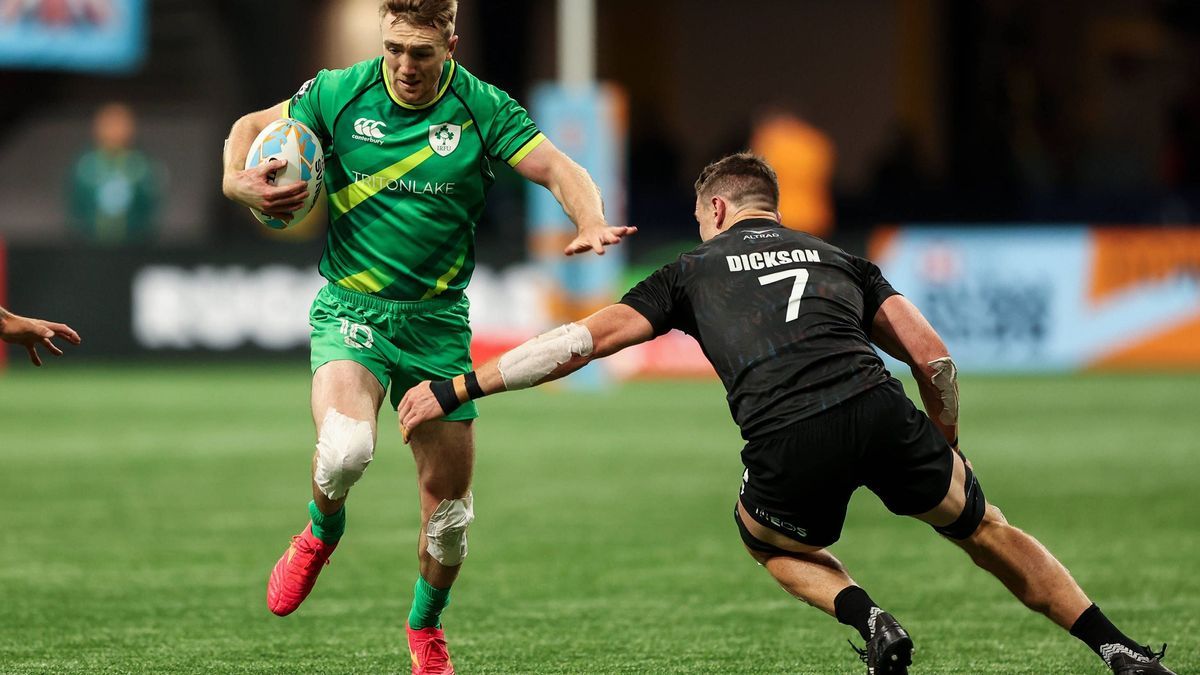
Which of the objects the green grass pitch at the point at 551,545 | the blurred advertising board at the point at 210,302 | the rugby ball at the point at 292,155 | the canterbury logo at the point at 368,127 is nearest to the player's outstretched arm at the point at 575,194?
the canterbury logo at the point at 368,127

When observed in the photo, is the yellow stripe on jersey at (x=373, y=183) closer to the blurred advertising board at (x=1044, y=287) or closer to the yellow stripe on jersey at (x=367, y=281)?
the yellow stripe on jersey at (x=367, y=281)

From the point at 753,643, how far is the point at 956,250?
12.7 m

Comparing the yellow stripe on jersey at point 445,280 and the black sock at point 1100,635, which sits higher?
the yellow stripe on jersey at point 445,280

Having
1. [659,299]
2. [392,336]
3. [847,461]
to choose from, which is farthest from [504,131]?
[847,461]

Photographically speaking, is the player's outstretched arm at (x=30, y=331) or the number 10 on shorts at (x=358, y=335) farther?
the player's outstretched arm at (x=30, y=331)

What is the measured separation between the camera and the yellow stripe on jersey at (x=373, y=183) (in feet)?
21.5

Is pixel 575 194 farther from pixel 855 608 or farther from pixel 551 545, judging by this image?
pixel 551 545

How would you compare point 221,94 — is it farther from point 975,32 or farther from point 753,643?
point 753,643

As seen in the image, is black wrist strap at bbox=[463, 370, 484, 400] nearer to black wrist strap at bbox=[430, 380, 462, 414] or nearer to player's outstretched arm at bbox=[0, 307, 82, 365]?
black wrist strap at bbox=[430, 380, 462, 414]

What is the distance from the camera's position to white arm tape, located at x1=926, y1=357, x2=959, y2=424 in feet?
19.4

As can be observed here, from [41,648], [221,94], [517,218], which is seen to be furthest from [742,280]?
[221,94]

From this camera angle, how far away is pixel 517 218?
23734 millimetres

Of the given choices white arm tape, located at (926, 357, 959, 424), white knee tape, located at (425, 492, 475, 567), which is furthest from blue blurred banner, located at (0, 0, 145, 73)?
white arm tape, located at (926, 357, 959, 424)

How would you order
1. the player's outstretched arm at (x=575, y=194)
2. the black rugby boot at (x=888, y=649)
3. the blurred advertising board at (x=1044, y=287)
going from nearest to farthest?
the black rugby boot at (x=888, y=649), the player's outstretched arm at (x=575, y=194), the blurred advertising board at (x=1044, y=287)
